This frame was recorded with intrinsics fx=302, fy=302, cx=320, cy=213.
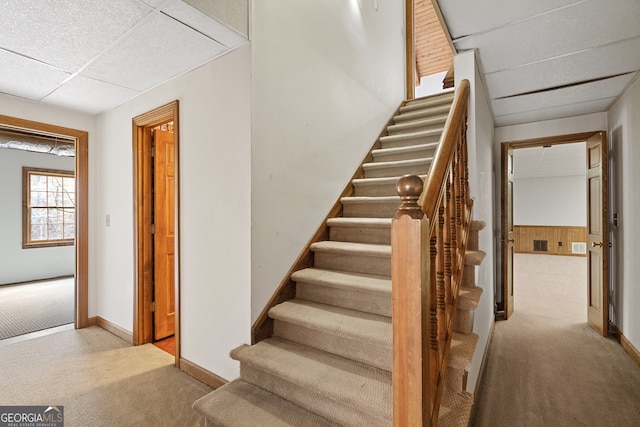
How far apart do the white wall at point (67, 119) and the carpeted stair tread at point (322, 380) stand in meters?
2.41

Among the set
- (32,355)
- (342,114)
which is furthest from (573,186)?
(32,355)

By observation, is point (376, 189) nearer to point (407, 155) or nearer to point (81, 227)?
point (407, 155)

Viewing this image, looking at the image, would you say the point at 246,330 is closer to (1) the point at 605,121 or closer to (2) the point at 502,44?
(2) the point at 502,44

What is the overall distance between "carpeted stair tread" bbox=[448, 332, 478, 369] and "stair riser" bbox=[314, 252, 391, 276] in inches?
22.8

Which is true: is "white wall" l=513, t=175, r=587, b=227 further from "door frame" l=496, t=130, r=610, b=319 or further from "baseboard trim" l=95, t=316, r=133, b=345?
"baseboard trim" l=95, t=316, r=133, b=345

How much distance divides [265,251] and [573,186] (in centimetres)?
1073

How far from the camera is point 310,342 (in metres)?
1.88

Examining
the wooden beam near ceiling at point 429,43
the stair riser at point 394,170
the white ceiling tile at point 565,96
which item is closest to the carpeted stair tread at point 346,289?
the stair riser at point 394,170

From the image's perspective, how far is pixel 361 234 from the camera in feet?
8.02

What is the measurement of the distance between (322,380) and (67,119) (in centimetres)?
352

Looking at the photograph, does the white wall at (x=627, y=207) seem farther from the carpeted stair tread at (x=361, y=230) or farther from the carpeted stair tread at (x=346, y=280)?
the carpeted stair tread at (x=346, y=280)

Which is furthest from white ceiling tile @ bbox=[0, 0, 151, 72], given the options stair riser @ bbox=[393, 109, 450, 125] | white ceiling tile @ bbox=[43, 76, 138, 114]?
stair riser @ bbox=[393, 109, 450, 125]

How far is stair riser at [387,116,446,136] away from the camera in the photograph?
10.5 feet

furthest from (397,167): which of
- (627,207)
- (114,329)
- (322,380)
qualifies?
(114,329)
